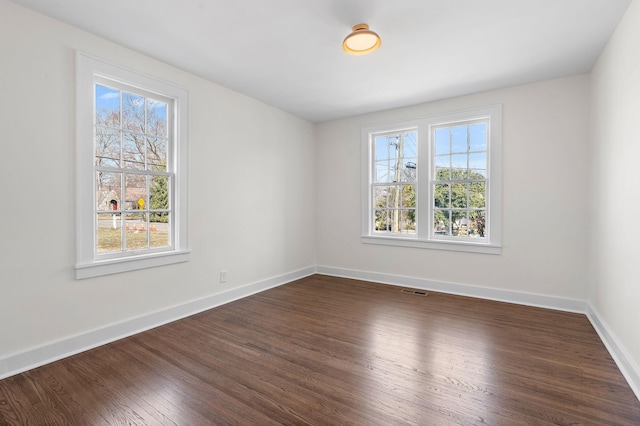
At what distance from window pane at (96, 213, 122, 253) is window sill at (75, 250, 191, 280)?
140mm

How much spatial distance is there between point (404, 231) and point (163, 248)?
3333 millimetres

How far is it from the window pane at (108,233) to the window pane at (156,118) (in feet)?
3.11

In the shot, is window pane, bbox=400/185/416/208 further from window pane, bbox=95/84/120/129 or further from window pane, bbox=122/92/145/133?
window pane, bbox=95/84/120/129

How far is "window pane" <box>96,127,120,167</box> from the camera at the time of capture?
2758 millimetres

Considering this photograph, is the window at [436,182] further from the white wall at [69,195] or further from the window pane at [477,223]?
the white wall at [69,195]

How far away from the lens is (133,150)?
9.89ft

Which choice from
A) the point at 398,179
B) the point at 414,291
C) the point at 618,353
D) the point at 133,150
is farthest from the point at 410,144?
the point at 133,150

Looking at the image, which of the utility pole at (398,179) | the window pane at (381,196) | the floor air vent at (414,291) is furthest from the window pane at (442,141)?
the floor air vent at (414,291)

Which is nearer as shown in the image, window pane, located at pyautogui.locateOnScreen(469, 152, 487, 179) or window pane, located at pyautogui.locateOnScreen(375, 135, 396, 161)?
window pane, located at pyautogui.locateOnScreen(469, 152, 487, 179)

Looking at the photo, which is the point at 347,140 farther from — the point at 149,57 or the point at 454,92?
the point at 149,57

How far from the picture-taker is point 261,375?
7.19 feet

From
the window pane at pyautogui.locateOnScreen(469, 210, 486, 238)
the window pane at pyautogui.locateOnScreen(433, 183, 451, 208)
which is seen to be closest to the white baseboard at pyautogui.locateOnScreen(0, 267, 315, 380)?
the window pane at pyautogui.locateOnScreen(433, 183, 451, 208)

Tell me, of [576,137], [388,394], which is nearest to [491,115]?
[576,137]

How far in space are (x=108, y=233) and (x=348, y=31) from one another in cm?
282
